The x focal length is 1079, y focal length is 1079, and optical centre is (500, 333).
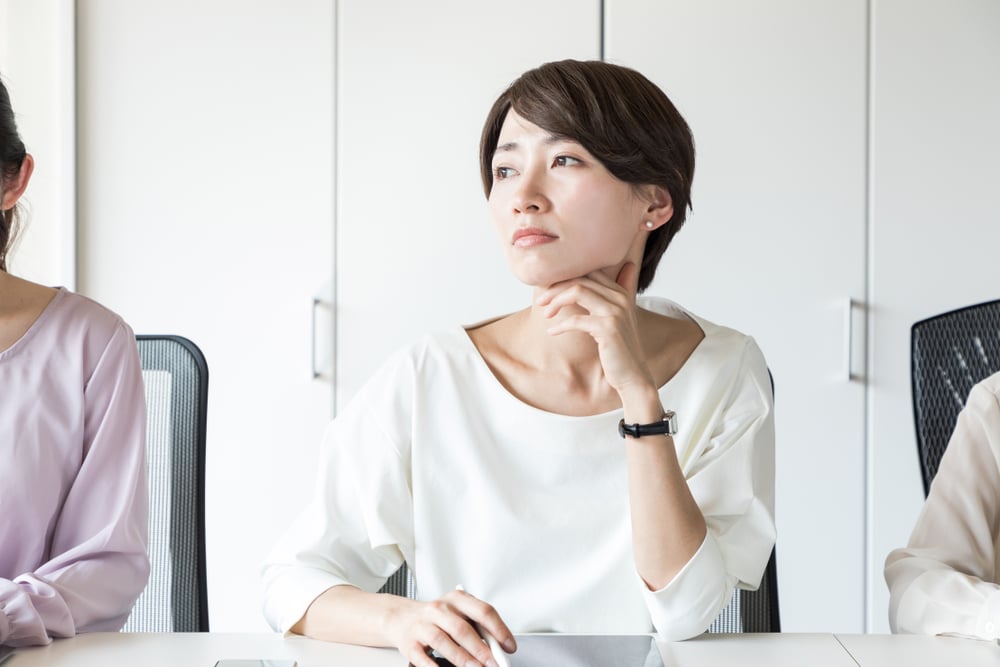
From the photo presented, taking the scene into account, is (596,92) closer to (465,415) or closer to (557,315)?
(557,315)

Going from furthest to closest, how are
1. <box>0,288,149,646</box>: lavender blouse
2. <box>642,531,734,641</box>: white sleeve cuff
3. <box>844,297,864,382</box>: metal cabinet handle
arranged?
1. <box>844,297,864,382</box>: metal cabinet handle
2. <box>0,288,149,646</box>: lavender blouse
3. <box>642,531,734,641</box>: white sleeve cuff

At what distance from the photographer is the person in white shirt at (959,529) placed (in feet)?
3.90

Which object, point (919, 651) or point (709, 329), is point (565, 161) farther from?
point (919, 651)

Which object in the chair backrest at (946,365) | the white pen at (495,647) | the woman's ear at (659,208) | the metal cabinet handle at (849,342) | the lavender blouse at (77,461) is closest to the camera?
the white pen at (495,647)

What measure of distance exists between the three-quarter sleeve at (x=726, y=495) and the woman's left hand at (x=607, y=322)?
12cm

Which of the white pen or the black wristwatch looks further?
the black wristwatch

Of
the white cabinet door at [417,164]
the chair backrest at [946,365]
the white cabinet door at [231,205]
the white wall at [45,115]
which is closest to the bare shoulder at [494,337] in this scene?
the chair backrest at [946,365]

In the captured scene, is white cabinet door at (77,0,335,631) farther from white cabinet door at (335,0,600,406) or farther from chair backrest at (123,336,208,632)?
chair backrest at (123,336,208,632)

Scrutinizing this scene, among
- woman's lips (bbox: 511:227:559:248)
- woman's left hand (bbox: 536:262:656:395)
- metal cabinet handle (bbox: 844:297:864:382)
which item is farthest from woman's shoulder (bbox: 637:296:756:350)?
metal cabinet handle (bbox: 844:297:864:382)

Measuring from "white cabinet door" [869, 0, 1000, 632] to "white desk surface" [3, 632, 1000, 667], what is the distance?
1.62 m

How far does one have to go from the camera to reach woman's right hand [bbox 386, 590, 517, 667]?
38.8 inches

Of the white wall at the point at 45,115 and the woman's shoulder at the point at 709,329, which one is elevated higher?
the white wall at the point at 45,115

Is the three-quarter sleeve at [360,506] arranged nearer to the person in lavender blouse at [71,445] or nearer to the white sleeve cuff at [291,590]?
the white sleeve cuff at [291,590]

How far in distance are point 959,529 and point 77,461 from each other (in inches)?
42.3
